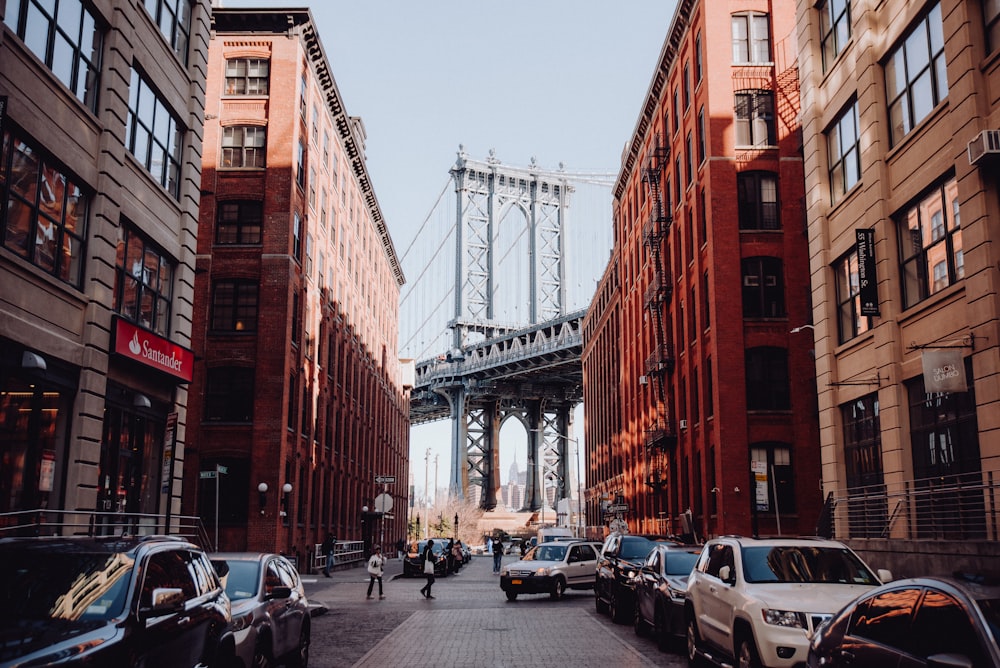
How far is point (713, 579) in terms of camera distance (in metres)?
13.2

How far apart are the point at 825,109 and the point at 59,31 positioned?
17.9 metres

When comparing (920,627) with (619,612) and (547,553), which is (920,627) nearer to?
(619,612)

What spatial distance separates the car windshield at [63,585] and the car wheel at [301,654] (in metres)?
5.84

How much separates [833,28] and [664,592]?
16.0m

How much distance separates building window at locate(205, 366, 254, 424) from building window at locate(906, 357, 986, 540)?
2571 cm

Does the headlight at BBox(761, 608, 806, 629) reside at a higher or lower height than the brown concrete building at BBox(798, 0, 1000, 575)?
lower

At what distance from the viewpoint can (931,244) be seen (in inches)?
786

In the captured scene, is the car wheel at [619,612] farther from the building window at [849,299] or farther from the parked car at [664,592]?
the building window at [849,299]

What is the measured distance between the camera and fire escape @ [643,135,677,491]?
4669cm

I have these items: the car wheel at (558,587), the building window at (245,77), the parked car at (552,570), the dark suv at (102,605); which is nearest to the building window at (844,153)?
the parked car at (552,570)

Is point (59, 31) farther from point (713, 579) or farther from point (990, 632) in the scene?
Answer: point (990, 632)

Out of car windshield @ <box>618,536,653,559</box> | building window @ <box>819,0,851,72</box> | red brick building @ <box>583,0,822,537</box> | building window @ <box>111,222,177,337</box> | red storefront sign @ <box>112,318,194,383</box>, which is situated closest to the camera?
red storefront sign @ <box>112,318,194,383</box>

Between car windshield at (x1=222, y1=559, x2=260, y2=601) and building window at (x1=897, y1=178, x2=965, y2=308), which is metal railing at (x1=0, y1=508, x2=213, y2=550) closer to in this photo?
car windshield at (x1=222, y1=559, x2=260, y2=601)

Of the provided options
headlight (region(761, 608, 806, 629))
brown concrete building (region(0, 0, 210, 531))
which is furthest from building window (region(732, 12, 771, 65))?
headlight (region(761, 608, 806, 629))
